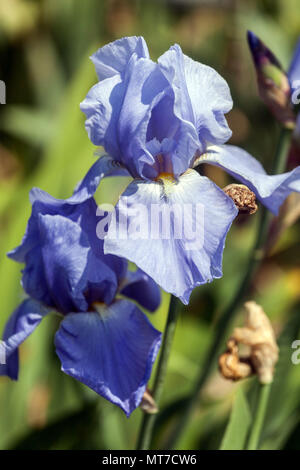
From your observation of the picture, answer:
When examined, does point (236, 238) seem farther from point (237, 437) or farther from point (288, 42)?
point (237, 437)

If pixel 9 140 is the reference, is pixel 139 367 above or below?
above

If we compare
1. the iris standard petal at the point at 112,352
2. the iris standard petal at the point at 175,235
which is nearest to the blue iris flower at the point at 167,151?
the iris standard petal at the point at 175,235

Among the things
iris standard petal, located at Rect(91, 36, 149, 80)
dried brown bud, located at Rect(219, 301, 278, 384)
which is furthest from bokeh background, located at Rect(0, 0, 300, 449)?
iris standard petal, located at Rect(91, 36, 149, 80)

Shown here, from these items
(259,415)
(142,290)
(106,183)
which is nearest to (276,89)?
(142,290)

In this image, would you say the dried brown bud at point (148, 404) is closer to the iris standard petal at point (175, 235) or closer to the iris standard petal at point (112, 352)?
the iris standard petal at point (112, 352)
